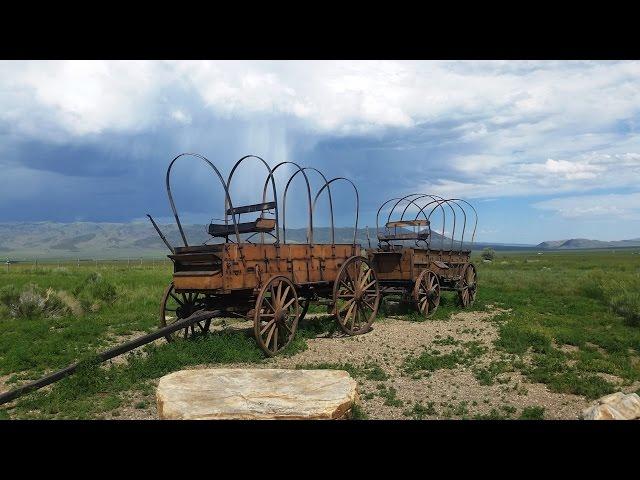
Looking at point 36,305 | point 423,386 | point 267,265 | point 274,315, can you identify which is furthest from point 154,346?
point 36,305

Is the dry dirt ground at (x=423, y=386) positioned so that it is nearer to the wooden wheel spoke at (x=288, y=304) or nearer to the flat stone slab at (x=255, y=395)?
the flat stone slab at (x=255, y=395)

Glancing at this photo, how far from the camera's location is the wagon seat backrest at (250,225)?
31.5 feet

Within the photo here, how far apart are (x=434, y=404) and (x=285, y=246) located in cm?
454

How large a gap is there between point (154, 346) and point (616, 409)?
24.9 feet

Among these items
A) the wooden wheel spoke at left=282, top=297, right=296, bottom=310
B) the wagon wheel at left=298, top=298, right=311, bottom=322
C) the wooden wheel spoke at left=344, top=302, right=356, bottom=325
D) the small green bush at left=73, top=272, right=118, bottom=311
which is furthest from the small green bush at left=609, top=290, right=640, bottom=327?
the small green bush at left=73, top=272, right=118, bottom=311

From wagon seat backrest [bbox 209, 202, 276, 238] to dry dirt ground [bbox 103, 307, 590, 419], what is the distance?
8.04 ft

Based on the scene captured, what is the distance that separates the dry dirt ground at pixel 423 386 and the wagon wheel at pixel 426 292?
6.73ft

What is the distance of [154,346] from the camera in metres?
9.60

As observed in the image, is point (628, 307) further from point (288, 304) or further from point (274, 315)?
point (274, 315)
